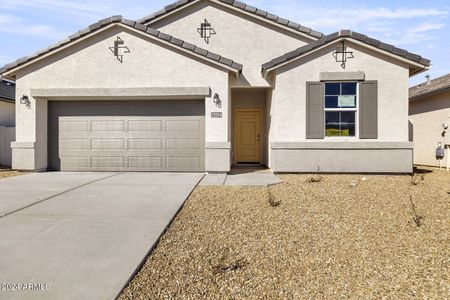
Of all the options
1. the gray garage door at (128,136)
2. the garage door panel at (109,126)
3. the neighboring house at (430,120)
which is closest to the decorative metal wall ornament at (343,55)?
the gray garage door at (128,136)

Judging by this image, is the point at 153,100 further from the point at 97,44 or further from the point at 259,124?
the point at 259,124

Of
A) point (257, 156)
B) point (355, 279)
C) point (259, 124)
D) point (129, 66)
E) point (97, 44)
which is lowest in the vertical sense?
point (355, 279)

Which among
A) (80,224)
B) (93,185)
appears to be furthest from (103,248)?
(93,185)

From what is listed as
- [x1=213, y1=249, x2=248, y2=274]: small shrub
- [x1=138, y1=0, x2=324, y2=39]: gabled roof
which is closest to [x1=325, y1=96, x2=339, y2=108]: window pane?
[x1=138, y1=0, x2=324, y2=39]: gabled roof

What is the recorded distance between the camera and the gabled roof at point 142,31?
9.62 meters

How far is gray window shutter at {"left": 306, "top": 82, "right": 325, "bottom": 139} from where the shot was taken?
31.7 feet

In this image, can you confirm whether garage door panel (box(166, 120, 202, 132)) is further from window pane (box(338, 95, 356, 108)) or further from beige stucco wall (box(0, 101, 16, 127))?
beige stucco wall (box(0, 101, 16, 127))

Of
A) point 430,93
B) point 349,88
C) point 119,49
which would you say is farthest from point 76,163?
point 430,93

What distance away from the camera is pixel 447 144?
12.5 m

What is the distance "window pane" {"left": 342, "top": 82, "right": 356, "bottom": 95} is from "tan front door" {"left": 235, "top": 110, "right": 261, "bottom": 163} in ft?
13.4

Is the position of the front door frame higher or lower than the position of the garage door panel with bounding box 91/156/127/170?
higher

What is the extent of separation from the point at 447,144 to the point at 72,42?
1558 centimetres

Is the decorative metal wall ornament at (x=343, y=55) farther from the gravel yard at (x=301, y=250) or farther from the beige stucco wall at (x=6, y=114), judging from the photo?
the beige stucco wall at (x=6, y=114)

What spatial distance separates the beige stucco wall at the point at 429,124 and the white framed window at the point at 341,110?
6.08 metres
